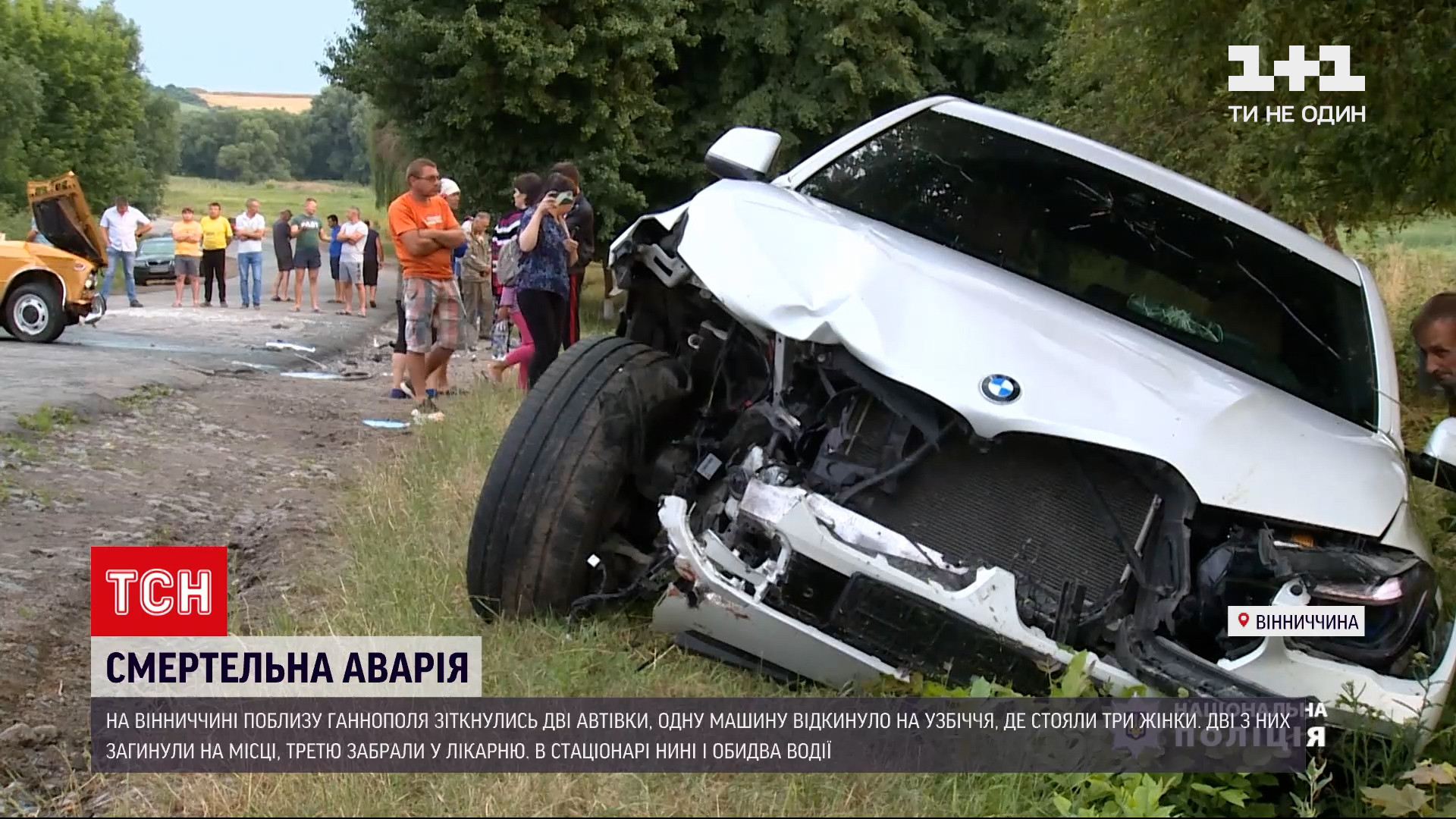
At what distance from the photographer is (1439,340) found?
15.0ft

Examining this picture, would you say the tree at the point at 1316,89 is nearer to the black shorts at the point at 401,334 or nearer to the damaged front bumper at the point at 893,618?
the damaged front bumper at the point at 893,618

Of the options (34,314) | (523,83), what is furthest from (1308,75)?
(523,83)

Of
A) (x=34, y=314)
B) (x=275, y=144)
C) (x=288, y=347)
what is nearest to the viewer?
(x=34, y=314)

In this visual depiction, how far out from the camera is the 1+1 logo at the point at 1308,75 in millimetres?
6289

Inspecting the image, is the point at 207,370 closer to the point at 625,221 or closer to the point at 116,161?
the point at 625,221

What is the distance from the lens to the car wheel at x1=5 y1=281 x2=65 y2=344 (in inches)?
488

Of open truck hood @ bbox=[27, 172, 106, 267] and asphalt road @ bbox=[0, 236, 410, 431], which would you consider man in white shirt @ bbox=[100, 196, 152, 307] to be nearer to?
asphalt road @ bbox=[0, 236, 410, 431]

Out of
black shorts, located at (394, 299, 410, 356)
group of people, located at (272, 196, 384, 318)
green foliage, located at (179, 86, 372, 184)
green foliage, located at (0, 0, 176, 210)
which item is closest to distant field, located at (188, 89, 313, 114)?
green foliage, located at (179, 86, 372, 184)

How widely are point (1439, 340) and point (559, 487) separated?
3.21 metres

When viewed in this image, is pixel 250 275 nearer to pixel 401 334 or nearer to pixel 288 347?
pixel 288 347

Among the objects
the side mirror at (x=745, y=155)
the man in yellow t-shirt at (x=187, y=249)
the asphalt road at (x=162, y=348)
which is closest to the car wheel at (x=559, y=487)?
the side mirror at (x=745, y=155)

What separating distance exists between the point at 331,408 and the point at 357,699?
6093mm

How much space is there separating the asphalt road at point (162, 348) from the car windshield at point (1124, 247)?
5424mm

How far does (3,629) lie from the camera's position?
410 cm
